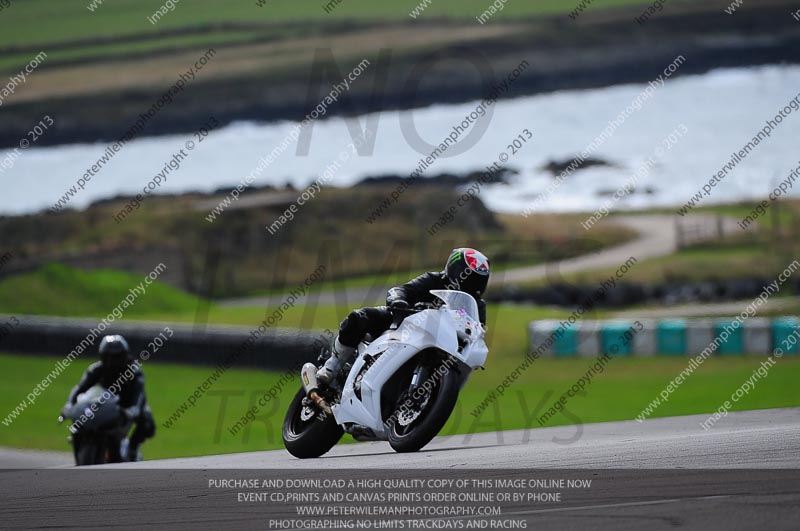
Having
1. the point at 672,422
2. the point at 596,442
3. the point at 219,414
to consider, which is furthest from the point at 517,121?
the point at 596,442

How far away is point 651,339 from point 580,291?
765 centimetres

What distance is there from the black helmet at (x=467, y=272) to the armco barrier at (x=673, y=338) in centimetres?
1557

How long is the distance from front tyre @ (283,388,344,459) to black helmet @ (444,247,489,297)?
1378 mm

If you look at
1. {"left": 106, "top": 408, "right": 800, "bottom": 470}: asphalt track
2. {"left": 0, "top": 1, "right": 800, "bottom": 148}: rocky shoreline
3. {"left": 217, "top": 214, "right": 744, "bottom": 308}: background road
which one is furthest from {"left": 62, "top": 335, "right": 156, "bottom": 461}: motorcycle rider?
{"left": 0, "top": 1, "right": 800, "bottom": 148}: rocky shoreline

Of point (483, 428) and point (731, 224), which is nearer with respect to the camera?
point (483, 428)

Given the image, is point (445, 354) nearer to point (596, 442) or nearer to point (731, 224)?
point (596, 442)

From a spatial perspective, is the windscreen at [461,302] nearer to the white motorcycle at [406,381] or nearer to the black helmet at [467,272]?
the white motorcycle at [406,381]

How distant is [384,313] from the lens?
953 cm

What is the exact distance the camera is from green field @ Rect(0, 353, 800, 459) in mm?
17625

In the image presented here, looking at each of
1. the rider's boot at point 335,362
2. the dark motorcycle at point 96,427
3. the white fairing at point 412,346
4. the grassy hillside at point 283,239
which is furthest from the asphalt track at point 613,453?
the grassy hillside at point 283,239

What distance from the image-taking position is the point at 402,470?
760cm

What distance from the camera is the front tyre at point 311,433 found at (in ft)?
32.1

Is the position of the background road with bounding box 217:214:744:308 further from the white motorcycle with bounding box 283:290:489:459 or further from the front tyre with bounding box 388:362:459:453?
the front tyre with bounding box 388:362:459:453

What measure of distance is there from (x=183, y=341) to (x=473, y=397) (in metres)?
5.97
